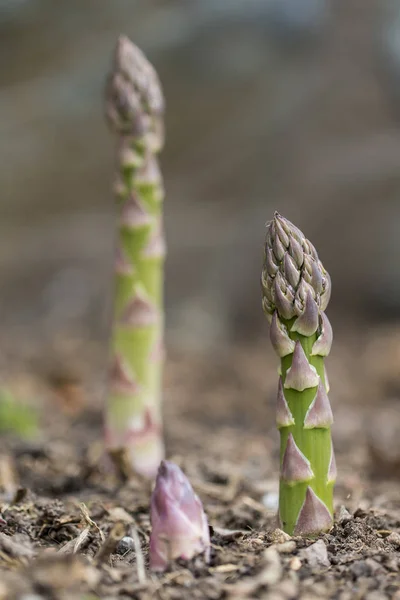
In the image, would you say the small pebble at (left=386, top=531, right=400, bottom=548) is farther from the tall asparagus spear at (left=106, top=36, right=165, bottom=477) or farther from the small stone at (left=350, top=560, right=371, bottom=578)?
the tall asparagus spear at (left=106, top=36, right=165, bottom=477)

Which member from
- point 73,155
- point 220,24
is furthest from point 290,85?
point 73,155

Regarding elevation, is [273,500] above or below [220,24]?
below

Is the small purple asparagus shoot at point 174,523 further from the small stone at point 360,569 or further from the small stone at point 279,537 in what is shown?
the small stone at point 360,569

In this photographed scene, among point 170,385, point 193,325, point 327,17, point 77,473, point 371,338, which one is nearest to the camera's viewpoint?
point 77,473

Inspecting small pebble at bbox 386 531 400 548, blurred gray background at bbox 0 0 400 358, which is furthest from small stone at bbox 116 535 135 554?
blurred gray background at bbox 0 0 400 358

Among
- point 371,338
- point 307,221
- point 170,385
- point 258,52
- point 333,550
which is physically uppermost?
point 258,52

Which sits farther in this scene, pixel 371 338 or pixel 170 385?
pixel 371 338

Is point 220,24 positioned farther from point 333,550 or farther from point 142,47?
point 333,550
